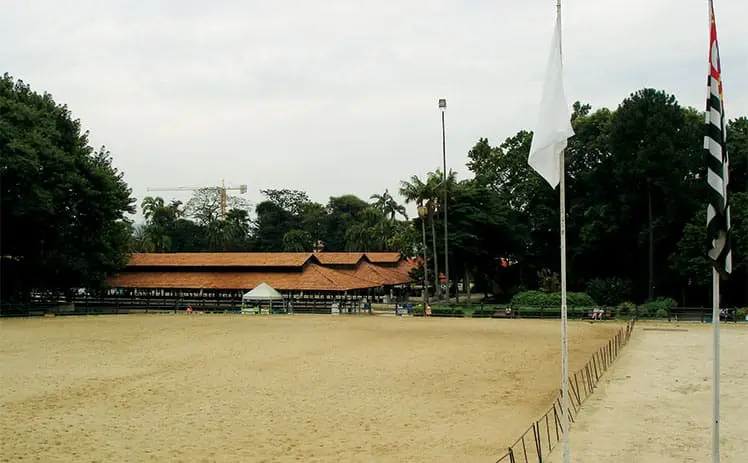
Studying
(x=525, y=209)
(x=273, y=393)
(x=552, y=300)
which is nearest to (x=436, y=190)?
(x=525, y=209)

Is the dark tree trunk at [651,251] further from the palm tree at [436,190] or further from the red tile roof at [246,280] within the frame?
the red tile roof at [246,280]

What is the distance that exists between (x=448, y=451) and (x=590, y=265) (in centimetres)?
3945

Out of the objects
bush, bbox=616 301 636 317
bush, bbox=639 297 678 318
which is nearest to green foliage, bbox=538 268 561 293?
bush, bbox=616 301 636 317

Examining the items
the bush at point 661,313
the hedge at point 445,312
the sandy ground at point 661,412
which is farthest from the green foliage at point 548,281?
the sandy ground at point 661,412

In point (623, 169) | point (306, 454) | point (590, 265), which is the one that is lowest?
point (306, 454)

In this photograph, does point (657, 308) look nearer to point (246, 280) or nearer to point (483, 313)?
point (483, 313)

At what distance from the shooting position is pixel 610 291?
43.2 metres

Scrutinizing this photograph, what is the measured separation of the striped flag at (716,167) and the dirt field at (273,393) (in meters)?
5.65

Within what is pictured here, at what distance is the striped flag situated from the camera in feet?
23.9

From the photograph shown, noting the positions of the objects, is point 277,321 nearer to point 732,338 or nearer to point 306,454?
point 732,338

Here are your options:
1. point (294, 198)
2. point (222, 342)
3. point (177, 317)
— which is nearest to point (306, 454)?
point (222, 342)

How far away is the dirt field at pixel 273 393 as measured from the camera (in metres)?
11.9

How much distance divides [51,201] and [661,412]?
3513 centimetres

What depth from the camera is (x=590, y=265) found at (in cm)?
4812
